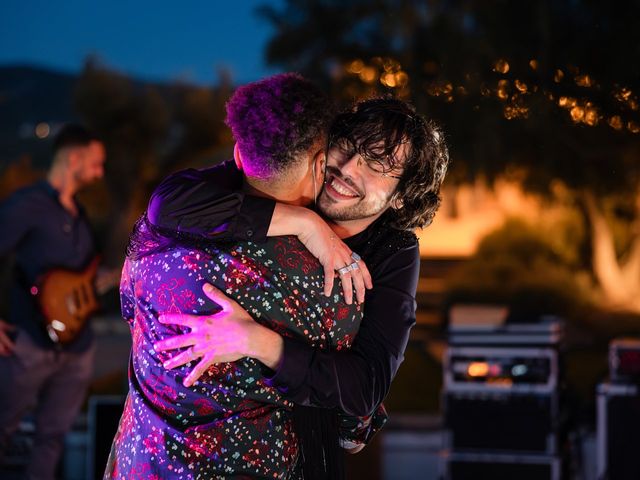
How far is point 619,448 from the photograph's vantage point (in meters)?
4.48

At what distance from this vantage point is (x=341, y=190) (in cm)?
203

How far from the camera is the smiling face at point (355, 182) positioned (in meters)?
2.03

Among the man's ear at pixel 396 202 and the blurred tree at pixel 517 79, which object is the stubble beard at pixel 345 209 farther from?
the blurred tree at pixel 517 79

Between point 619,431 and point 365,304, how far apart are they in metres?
3.09

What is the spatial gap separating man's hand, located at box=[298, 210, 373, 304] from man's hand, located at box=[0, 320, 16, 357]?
2.66 metres

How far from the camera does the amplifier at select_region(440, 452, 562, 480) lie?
4609 mm

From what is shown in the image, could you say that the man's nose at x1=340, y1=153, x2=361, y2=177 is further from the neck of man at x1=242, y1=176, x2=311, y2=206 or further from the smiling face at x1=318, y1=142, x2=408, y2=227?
the neck of man at x1=242, y1=176, x2=311, y2=206

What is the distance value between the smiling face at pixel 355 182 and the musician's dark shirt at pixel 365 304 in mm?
119

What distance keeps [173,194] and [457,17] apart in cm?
960

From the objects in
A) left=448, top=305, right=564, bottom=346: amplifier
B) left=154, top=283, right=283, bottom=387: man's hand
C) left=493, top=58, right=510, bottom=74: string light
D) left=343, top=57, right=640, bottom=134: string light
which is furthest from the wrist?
left=448, top=305, right=564, bottom=346: amplifier

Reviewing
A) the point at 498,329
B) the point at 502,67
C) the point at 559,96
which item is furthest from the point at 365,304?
the point at 498,329

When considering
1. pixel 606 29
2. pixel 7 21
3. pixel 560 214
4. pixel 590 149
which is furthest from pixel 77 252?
pixel 7 21

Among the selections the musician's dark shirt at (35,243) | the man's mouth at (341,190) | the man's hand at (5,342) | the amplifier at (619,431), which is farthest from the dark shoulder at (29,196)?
the amplifier at (619,431)

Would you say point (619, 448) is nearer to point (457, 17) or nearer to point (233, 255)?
point (233, 255)
